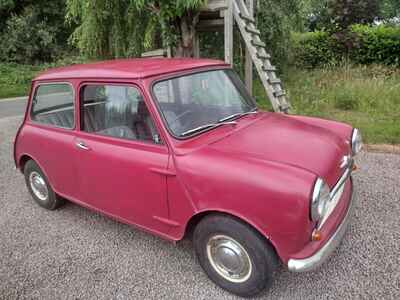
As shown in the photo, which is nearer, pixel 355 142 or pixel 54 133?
pixel 355 142

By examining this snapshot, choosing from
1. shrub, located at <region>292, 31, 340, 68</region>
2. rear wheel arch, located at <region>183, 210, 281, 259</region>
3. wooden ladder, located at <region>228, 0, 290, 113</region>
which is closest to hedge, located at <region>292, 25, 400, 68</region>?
shrub, located at <region>292, 31, 340, 68</region>

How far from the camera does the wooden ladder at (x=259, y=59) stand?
237 inches

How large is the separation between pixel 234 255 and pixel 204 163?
2.22 feet

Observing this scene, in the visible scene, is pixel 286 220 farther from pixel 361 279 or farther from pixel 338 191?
pixel 361 279

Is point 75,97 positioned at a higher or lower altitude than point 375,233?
higher

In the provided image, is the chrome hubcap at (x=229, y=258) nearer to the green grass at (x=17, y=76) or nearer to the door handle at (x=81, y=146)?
the door handle at (x=81, y=146)

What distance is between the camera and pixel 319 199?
201 centimetres

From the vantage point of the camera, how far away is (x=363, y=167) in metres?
4.45

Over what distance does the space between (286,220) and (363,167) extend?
2.97 meters

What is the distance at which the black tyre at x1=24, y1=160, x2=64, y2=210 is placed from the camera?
3699 mm

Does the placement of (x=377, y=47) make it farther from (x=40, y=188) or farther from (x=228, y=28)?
(x=40, y=188)

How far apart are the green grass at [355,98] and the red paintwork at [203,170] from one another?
3032 mm

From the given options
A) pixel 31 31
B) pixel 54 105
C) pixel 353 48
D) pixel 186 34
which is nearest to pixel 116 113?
pixel 54 105

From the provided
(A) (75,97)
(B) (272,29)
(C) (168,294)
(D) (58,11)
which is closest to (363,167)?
(C) (168,294)
